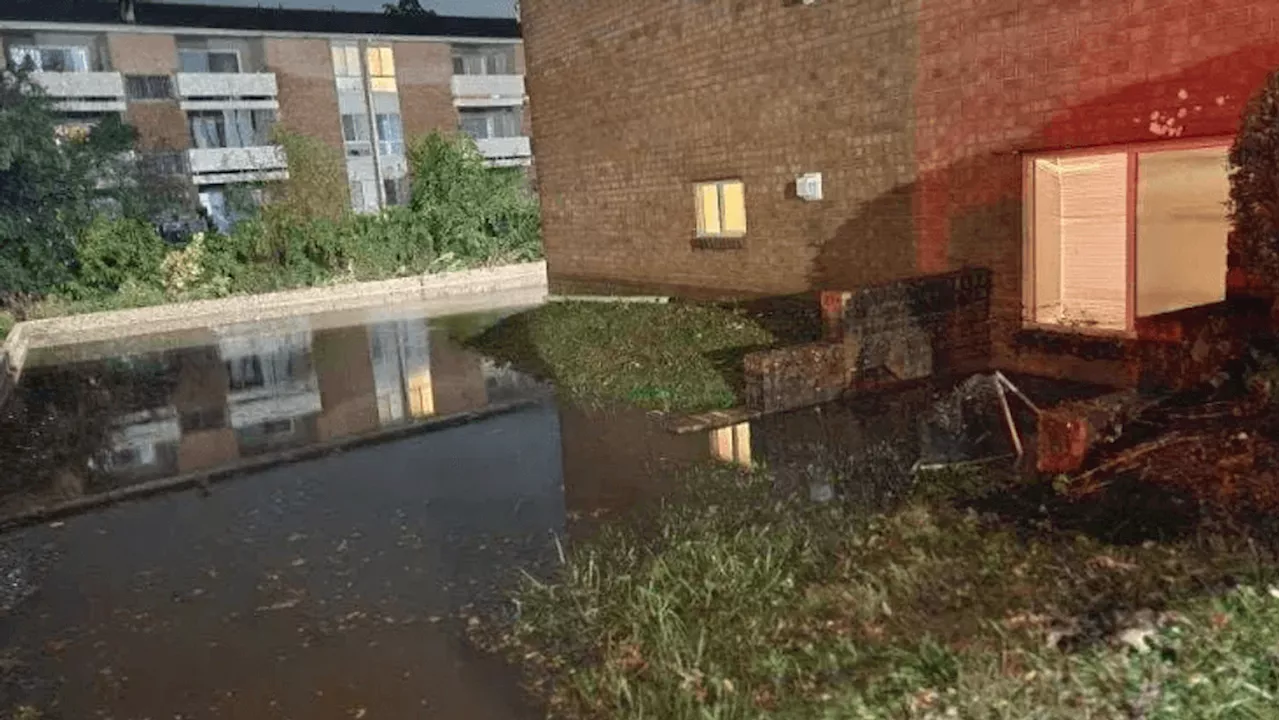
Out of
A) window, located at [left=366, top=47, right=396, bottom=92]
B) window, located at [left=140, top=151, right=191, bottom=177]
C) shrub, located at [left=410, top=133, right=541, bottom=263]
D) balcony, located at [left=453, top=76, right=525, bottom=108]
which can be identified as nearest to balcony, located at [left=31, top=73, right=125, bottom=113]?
window, located at [left=140, top=151, right=191, bottom=177]

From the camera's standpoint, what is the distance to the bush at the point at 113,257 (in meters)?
23.7

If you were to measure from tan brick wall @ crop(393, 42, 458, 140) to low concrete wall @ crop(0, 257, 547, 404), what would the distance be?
18.5 metres

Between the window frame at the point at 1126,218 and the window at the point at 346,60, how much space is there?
37.9 metres

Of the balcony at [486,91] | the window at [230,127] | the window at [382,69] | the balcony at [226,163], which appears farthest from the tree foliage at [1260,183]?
the balcony at [486,91]

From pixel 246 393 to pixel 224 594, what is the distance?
7930mm

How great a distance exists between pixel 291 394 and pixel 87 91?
97.8ft

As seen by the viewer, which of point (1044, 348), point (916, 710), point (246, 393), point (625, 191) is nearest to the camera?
point (916, 710)

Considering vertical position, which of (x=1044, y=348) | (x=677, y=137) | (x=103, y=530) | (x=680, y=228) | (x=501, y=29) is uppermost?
(x=501, y=29)

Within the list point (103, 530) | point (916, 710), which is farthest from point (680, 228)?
point (916, 710)

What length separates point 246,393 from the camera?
516 inches

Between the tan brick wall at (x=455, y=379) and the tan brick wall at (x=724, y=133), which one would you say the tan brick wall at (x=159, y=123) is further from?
the tan brick wall at (x=455, y=379)

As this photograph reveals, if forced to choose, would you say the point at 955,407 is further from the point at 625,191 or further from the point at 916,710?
the point at 625,191

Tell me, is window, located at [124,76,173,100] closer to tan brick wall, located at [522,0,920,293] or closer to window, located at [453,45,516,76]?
window, located at [453,45,516,76]

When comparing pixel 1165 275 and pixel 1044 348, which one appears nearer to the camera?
pixel 1044 348
